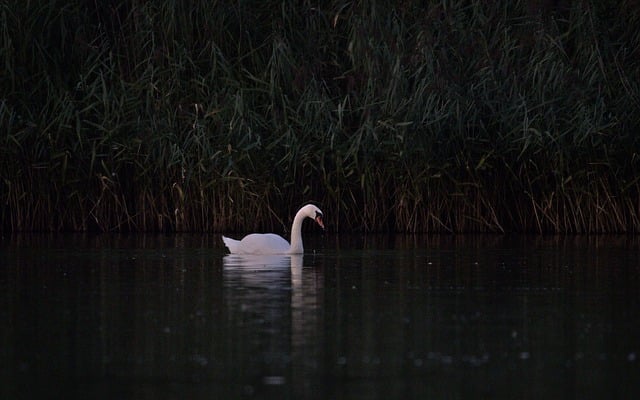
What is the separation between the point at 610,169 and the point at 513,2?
290 centimetres

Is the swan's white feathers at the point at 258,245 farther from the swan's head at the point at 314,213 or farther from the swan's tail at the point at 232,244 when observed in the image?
the swan's head at the point at 314,213

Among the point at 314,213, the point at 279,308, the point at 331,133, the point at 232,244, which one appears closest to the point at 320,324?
the point at 279,308

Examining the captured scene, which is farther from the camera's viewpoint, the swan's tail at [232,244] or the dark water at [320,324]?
the swan's tail at [232,244]

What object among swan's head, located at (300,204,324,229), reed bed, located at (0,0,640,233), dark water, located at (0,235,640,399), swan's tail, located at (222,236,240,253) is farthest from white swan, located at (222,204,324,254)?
reed bed, located at (0,0,640,233)

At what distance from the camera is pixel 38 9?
64.6ft

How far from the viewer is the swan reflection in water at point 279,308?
8.12 metres

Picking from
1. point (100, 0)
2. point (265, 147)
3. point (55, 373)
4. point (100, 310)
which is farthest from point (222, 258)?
point (55, 373)

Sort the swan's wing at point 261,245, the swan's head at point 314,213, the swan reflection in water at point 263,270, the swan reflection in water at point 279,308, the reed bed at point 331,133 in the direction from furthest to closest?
the reed bed at point 331,133 < the swan's head at point 314,213 < the swan's wing at point 261,245 < the swan reflection in water at point 263,270 < the swan reflection in water at point 279,308

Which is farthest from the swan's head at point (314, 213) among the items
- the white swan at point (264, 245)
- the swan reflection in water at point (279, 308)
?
the swan reflection in water at point (279, 308)

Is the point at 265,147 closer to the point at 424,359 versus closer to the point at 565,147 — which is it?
the point at 565,147

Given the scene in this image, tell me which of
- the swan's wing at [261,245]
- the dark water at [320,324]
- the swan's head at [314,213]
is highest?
the swan's head at [314,213]

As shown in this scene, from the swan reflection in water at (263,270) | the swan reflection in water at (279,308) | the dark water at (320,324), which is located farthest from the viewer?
the swan reflection in water at (263,270)

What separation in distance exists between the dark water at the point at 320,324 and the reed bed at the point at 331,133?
3.01m

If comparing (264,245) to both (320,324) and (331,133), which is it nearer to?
(331,133)
